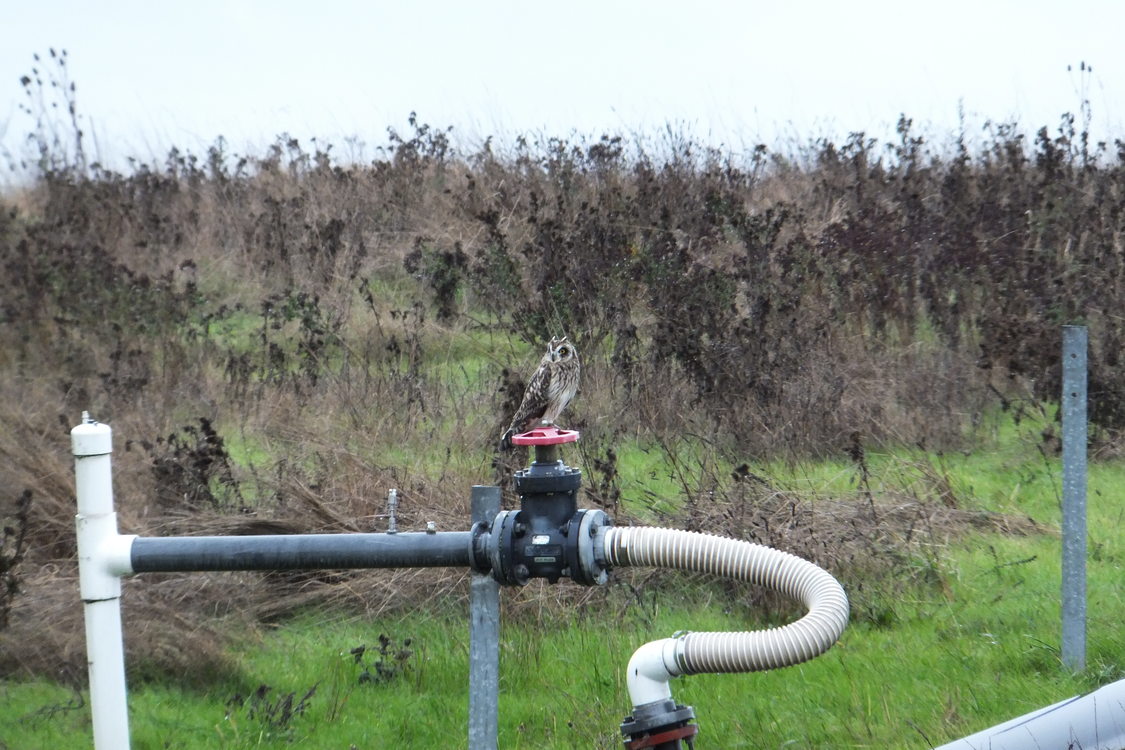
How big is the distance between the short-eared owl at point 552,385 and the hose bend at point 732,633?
1844 millimetres

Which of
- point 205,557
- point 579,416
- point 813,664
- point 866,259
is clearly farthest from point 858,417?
point 205,557

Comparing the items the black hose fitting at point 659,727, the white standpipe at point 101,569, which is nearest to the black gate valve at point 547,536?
the black hose fitting at point 659,727

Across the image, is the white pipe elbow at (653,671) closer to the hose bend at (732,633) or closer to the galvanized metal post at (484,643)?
the hose bend at (732,633)

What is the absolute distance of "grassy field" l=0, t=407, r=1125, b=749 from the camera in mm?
4098

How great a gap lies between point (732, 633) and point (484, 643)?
526mm

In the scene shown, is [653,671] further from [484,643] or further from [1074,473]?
[1074,473]

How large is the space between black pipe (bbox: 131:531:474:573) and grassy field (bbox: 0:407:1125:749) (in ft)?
5.42

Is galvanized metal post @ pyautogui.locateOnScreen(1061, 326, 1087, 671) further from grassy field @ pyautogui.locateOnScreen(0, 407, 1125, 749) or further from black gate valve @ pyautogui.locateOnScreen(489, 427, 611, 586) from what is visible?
black gate valve @ pyautogui.locateOnScreen(489, 427, 611, 586)

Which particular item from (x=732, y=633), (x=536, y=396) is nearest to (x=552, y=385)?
(x=536, y=396)

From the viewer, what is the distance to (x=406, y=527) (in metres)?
5.67

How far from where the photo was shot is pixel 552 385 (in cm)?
443

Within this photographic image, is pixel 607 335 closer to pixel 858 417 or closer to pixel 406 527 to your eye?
pixel 858 417

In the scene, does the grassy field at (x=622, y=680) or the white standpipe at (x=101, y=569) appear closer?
the white standpipe at (x=101, y=569)

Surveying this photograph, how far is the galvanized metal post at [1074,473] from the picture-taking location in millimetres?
3994
